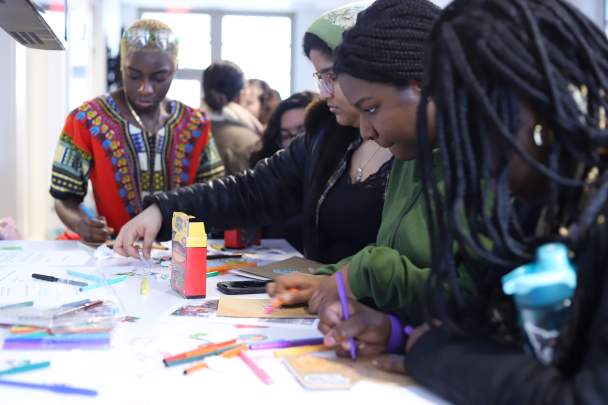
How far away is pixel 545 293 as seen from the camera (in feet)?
2.14

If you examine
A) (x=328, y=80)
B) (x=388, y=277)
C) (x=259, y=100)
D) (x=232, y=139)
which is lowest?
(x=388, y=277)

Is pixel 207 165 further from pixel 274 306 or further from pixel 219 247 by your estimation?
pixel 274 306

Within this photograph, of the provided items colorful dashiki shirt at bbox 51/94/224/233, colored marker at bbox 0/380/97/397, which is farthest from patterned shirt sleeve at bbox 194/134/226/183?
colored marker at bbox 0/380/97/397

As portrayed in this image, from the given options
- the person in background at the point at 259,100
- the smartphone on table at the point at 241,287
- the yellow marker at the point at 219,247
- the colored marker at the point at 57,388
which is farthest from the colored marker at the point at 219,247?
the person in background at the point at 259,100

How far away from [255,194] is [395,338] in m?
1.08

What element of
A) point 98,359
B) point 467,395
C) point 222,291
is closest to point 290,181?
point 222,291

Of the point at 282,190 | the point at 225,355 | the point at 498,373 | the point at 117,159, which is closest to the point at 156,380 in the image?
the point at 225,355

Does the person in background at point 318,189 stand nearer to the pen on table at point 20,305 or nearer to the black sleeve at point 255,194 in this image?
the black sleeve at point 255,194

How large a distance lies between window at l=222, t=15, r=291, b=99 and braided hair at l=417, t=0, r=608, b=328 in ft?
27.5

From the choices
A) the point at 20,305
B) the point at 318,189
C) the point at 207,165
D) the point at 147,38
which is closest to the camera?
the point at 20,305

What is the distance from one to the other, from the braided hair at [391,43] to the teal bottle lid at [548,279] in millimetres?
544

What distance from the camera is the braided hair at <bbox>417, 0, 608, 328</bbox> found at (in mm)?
655

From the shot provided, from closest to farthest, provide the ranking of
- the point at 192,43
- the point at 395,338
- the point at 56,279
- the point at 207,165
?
the point at 395,338 → the point at 56,279 → the point at 207,165 → the point at 192,43

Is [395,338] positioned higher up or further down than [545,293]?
further down
